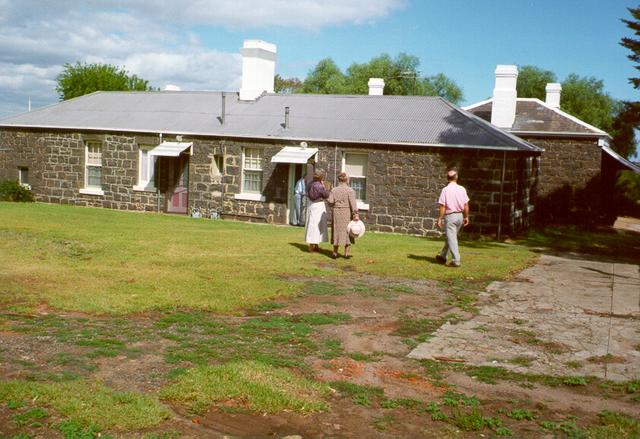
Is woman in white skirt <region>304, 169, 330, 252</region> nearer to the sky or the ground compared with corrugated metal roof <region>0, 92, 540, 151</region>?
nearer to the ground

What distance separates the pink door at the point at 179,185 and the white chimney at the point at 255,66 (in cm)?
360

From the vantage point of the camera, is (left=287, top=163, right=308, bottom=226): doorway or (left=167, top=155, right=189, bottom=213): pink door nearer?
(left=287, top=163, right=308, bottom=226): doorway

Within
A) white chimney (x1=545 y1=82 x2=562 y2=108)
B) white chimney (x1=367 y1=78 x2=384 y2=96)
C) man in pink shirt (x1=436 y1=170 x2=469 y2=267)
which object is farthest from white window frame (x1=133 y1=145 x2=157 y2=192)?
white chimney (x1=545 y1=82 x2=562 y2=108)

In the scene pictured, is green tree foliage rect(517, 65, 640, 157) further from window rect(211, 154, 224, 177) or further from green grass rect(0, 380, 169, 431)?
green grass rect(0, 380, 169, 431)

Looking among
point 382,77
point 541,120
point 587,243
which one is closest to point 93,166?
point 587,243

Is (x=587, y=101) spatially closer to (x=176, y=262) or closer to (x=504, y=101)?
(x=504, y=101)

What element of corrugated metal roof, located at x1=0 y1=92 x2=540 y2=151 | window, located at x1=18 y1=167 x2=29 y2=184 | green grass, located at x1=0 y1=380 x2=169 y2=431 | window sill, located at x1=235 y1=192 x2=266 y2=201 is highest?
corrugated metal roof, located at x1=0 y1=92 x2=540 y2=151

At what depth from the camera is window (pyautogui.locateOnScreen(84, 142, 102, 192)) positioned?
85.4 feet

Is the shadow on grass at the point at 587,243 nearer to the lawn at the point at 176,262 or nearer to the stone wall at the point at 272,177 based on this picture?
the stone wall at the point at 272,177

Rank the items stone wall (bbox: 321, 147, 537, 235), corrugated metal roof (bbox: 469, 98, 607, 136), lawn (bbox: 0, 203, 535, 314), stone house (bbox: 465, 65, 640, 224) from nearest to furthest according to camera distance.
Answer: lawn (bbox: 0, 203, 535, 314), stone wall (bbox: 321, 147, 537, 235), stone house (bbox: 465, 65, 640, 224), corrugated metal roof (bbox: 469, 98, 607, 136)

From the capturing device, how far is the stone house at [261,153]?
20.9 metres

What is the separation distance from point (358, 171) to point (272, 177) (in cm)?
284

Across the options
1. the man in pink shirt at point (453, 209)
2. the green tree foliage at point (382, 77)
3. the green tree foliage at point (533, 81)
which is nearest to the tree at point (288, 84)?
the green tree foliage at point (382, 77)

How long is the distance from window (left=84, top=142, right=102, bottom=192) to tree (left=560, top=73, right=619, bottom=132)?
135 feet
